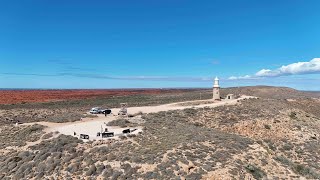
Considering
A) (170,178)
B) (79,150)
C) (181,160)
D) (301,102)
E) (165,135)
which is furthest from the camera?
(301,102)

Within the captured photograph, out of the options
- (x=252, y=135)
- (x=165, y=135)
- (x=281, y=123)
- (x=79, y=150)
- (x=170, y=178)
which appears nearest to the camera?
(x=170, y=178)

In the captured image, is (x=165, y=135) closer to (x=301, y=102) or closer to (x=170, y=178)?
(x=170, y=178)

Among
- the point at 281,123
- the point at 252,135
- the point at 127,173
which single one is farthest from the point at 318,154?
the point at 127,173

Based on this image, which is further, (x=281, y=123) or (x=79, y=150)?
(x=281, y=123)

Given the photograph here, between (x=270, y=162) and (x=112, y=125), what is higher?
(x=112, y=125)

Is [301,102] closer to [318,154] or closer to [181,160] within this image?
[318,154]

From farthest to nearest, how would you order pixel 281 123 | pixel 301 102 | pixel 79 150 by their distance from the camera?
pixel 301 102
pixel 281 123
pixel 79 150

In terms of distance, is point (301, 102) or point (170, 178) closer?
point (170, 178)

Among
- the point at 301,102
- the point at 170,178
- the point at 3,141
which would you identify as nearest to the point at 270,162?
the point at 170,178

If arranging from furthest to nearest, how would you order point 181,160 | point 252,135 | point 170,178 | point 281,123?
point 281,123 → point 252,135 → point 181,160 → point 170,178
